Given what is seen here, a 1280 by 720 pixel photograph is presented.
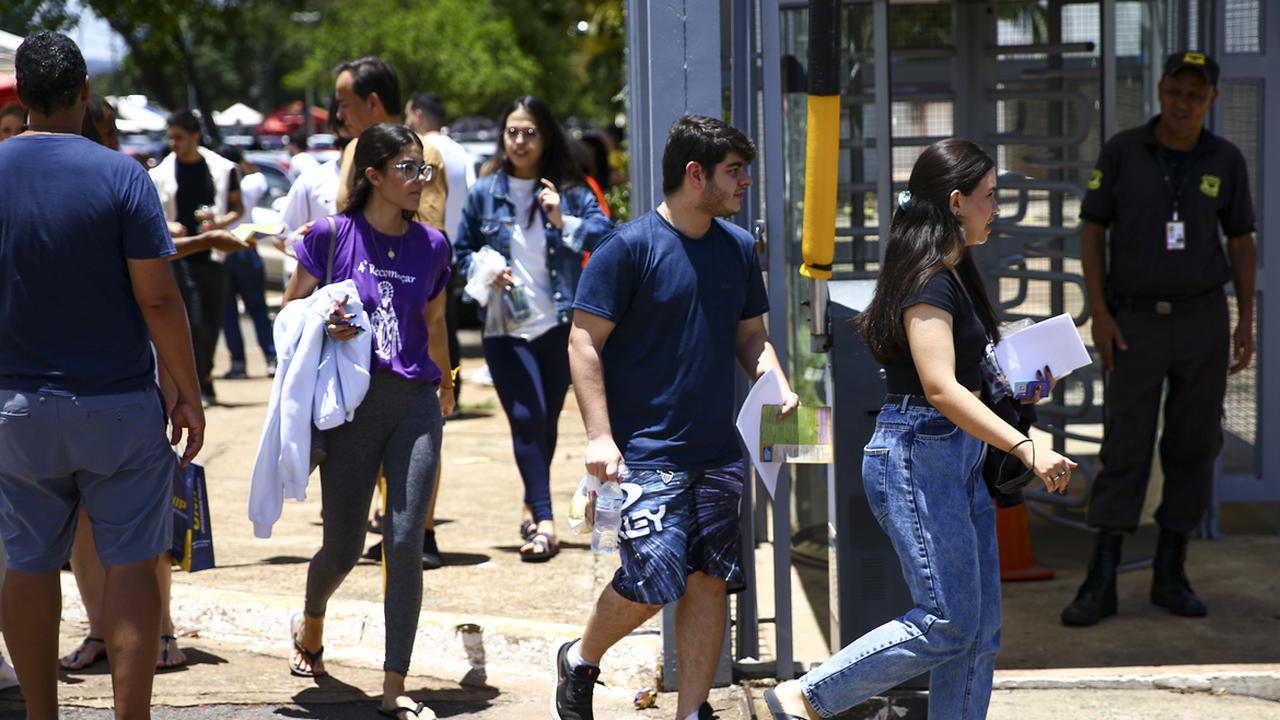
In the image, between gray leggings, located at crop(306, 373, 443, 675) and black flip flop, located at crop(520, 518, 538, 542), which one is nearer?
gray leggings, located at crop(306, 373, 443, 675)

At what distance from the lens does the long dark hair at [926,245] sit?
4.05 metres

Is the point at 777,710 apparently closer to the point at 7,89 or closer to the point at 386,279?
the point at 386,279

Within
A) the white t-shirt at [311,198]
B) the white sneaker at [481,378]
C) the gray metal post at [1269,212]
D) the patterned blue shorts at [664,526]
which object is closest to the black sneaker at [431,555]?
the white t-shirt at [311,198]

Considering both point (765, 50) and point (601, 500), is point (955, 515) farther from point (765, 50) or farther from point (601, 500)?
point (765, 50)

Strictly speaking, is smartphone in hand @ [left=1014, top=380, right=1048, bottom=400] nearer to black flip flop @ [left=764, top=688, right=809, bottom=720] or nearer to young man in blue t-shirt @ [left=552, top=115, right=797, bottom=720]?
young man in blue t-shirt @ [left=552, top=115, right=797, bottom=720]

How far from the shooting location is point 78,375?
166 inches

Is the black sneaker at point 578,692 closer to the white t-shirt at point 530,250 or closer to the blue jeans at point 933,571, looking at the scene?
the blue jeans at point 933,571

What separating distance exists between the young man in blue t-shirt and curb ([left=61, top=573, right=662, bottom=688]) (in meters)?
0.94

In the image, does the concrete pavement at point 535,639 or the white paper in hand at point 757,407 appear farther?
the concrete pavement at point 535,639

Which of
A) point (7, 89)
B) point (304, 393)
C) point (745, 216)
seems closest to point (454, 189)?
point (7, 89)

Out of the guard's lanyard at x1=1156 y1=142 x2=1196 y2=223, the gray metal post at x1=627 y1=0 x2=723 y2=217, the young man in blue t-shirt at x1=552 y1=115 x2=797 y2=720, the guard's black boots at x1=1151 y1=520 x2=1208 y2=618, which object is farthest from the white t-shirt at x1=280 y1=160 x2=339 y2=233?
the guard's black boots at x1=1151 y1=520 x2=1208 y2=618

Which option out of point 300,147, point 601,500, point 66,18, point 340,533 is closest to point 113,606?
point 340,533

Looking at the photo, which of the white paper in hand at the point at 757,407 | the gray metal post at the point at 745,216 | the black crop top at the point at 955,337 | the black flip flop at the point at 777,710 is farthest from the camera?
the gray metal post at the point at 745,216

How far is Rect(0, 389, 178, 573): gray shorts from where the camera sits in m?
4.20
